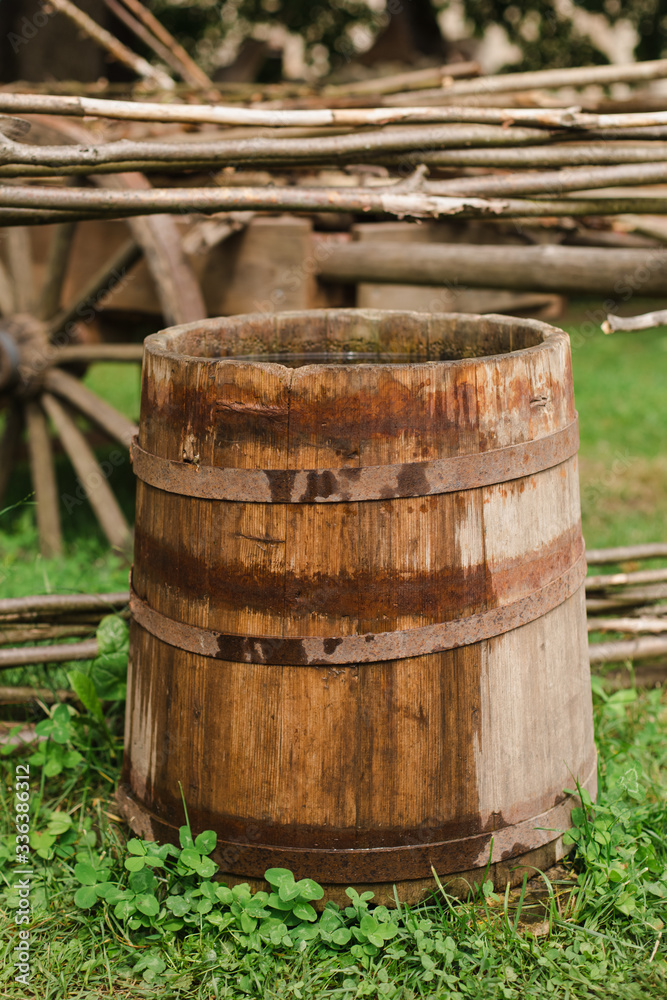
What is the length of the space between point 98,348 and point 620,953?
2896mm

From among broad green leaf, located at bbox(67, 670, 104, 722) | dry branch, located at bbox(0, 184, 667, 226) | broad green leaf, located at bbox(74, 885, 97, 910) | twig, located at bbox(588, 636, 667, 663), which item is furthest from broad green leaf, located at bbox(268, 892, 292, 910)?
dry branch, located at bbox(0, 184, 667, 226)

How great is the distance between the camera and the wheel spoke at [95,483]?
141 inches

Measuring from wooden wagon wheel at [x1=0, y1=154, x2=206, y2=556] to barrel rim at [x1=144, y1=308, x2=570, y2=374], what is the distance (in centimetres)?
140

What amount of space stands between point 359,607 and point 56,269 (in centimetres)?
266

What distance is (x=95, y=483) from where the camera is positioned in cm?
360

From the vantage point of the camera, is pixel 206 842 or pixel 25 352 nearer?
pixel 206 842

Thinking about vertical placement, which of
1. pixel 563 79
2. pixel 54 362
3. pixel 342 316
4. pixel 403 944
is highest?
pixel 563 79

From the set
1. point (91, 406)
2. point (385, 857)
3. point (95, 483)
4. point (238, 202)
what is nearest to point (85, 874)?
point (385, 857)

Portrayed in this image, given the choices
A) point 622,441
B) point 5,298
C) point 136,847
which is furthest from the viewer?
point 622,441

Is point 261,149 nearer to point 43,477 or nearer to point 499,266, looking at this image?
point 499,266

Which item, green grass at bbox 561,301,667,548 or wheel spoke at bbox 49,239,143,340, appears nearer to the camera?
wheel spoke at bbox 49,239,143,340

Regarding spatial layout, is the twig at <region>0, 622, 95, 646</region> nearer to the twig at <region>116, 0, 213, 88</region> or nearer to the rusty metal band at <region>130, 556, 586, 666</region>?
the rusty metal band at <region>130, 556, 586, 666</region>

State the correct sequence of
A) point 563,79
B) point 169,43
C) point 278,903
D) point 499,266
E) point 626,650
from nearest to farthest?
point 278,903
point 626,650
point 499,266
point 563,79
point 169,43

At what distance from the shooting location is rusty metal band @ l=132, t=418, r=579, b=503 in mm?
1631
